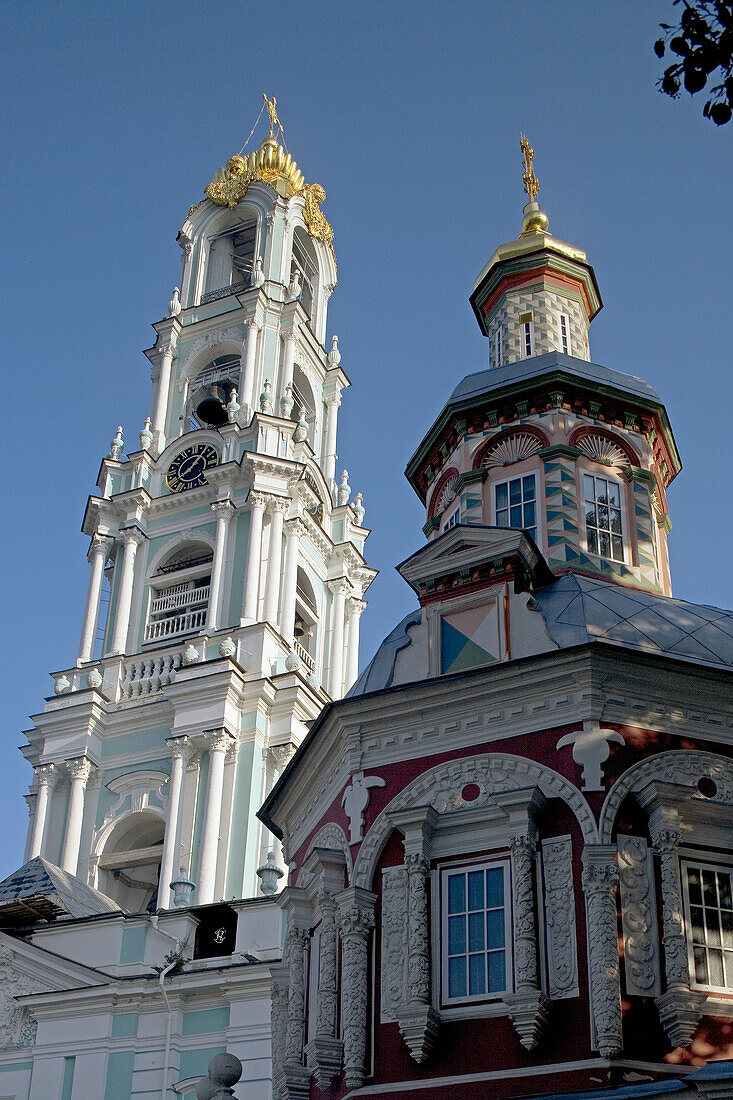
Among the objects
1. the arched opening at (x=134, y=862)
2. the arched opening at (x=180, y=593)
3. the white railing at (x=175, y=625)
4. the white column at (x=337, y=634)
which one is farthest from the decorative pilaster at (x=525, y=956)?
the white column at (x=337, y=634)

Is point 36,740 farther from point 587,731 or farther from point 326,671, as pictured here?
point 587,731

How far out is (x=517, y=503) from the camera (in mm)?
21812

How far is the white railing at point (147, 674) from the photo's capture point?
3419 centimetres

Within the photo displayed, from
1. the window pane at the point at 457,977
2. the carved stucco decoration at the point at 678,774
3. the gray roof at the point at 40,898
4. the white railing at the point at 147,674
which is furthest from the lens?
the white railing at the point at 147,674

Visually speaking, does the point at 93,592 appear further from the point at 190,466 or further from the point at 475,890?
the point at 475,890

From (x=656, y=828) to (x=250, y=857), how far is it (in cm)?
1686

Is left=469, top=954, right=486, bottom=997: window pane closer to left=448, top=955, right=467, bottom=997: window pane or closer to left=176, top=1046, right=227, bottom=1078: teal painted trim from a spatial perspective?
left=448, top=955, right=467, bottom=997: window pane

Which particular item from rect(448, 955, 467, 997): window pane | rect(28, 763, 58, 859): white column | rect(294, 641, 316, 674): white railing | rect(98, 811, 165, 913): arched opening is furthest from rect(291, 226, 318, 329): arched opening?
rect(448, 955, 467, 997): window pane

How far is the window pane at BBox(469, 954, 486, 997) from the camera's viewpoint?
14.7m

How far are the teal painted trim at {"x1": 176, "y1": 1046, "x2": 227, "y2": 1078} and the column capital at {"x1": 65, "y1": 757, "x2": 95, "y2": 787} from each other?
11777mm

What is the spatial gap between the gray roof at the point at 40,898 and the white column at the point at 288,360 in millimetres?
18161

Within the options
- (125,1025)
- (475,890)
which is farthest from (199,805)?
(475,890)

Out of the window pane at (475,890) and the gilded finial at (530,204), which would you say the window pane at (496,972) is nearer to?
the window pane at (475,890)

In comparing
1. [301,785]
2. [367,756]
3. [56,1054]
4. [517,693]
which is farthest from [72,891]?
[517,693]
